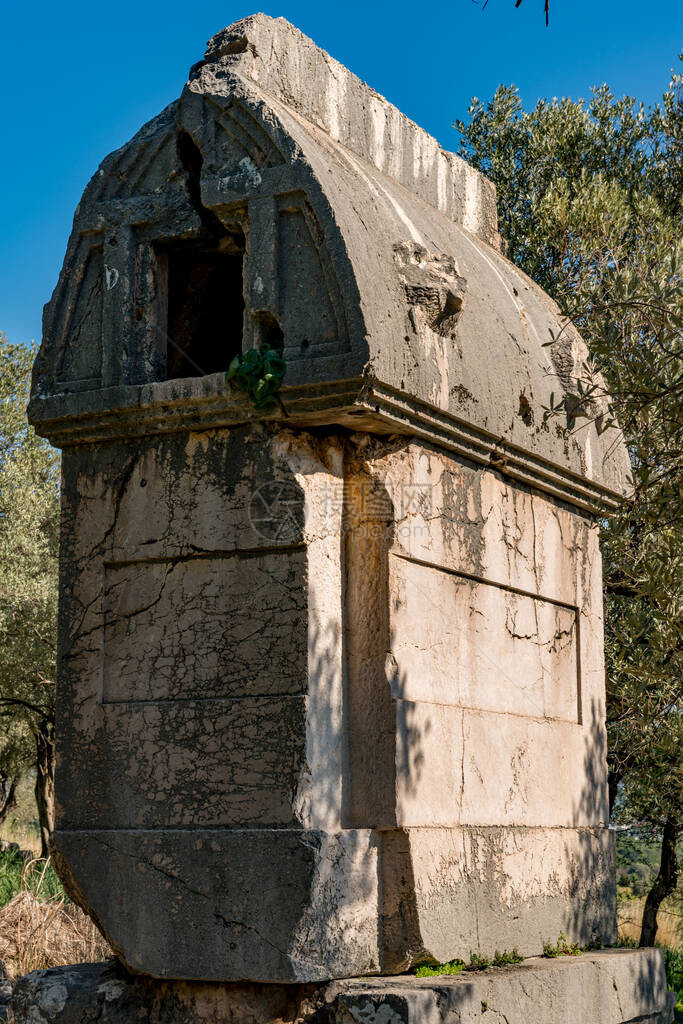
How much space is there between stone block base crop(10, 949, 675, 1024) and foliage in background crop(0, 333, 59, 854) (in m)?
12.7

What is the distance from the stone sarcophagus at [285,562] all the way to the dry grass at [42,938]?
4.00 metres

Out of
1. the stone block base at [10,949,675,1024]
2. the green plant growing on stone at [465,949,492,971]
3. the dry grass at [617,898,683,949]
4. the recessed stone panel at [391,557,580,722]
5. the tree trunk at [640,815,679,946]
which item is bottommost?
the dry grass at [617,898,683,949]

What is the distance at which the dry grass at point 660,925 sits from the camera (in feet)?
42.8

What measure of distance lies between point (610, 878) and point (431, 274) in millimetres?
3016

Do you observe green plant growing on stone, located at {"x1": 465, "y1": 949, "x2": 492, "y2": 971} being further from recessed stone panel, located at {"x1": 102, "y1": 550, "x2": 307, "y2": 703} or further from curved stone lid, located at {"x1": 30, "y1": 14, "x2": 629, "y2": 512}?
curved stone lid, located at {"x1": 30, "y1": 14, "x2": 629, "y2": 512}

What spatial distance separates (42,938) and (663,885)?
6039 millimetres

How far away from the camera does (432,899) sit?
167 inches

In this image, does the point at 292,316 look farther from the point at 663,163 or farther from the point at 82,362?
the point at 663,163

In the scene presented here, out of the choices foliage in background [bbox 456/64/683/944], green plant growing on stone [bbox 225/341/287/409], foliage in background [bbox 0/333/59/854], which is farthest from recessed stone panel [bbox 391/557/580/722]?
foliage in background [bbox 0/333/59/854]

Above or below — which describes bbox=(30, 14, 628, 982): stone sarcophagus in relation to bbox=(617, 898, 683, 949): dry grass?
above

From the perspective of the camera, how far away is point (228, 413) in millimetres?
4312

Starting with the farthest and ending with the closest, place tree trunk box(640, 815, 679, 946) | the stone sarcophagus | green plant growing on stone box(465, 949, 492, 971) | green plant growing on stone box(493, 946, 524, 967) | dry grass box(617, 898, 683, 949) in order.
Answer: dry grass box(617, 898, 683, 949)
tree trunk box(640, 815, 679, 946)
green plant growing on stone box(493, 946, 524, 967)
green plant growing on stone box(465, 949, 492, 971)
the stone sarcophagus

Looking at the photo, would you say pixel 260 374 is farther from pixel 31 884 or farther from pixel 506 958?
pixel 31 884

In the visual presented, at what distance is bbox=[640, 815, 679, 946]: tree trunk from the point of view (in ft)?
36.5
